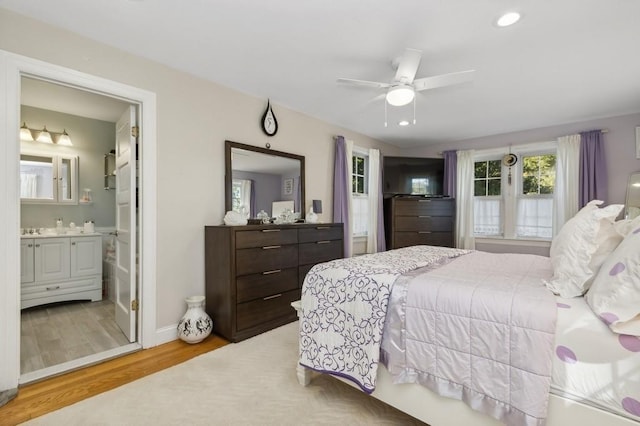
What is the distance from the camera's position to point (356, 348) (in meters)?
1.59

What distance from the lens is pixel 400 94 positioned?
237 centimetres

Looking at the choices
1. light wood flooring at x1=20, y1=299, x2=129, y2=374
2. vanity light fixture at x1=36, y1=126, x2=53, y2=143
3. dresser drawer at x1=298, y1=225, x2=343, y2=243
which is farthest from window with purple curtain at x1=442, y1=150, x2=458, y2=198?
vanity light fixture at x1=36, y1=126, x2=53, y2=143

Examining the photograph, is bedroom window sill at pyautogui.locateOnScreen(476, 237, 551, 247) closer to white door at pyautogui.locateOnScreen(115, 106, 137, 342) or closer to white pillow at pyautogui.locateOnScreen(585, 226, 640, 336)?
white pillow at pyautogui.locateOnScreen(585, 226, 640, 336)

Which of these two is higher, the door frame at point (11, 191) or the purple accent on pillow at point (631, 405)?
the door frame at point (11, 191)

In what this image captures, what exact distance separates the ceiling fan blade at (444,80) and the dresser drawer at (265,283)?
2180 mm

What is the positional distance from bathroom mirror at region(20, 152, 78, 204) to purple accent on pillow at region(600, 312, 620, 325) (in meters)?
5.47

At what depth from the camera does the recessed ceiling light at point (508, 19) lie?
188 centimetres

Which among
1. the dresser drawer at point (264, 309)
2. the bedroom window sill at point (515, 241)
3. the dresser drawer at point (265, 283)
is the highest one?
the bedroom window sill at point (515, 241)

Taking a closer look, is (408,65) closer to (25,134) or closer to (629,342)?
(629,342)

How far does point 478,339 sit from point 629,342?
480 millimetres

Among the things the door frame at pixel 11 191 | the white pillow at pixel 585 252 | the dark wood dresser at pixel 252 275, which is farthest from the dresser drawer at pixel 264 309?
the white pillow at pixel 585 252

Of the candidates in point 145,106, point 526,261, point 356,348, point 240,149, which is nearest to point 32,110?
point 145,106

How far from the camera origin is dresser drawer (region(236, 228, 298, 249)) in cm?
268

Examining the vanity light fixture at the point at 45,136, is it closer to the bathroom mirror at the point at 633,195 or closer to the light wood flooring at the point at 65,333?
the light wood flooring at the point at 65,333
